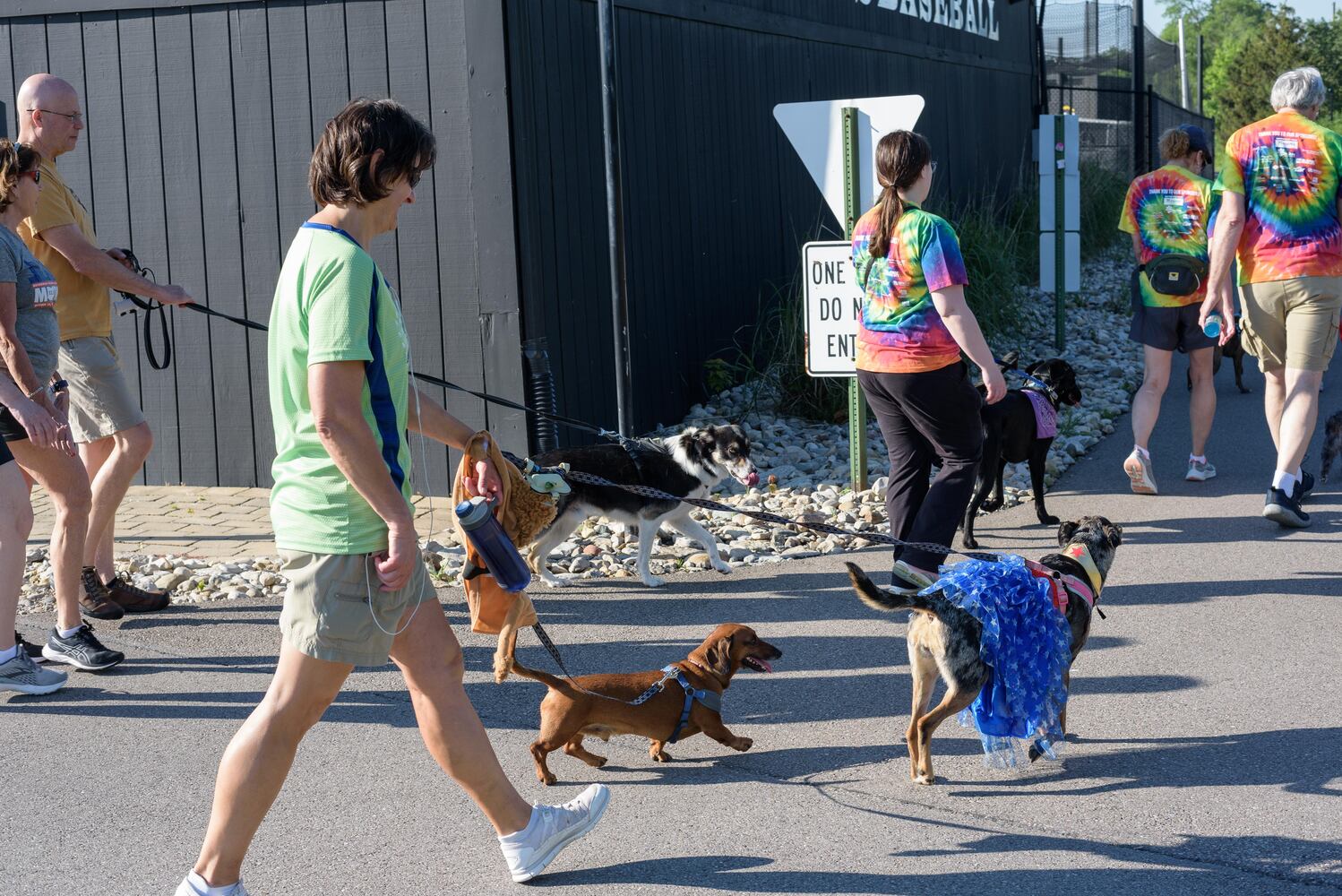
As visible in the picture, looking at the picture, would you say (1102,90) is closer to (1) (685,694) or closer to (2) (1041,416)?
(2) (1041,416)

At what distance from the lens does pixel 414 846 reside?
3.92 m

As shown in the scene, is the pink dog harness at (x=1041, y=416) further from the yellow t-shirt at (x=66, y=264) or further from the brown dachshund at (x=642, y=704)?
the yellow t-shirt at (x=66, y=264)

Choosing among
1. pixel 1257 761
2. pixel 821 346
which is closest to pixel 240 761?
pixel 1257 761

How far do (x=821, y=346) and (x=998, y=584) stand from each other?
12.8 feet

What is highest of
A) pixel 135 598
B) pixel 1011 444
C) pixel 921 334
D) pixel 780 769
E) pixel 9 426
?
pixel 921 334

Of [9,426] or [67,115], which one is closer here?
[9,426]

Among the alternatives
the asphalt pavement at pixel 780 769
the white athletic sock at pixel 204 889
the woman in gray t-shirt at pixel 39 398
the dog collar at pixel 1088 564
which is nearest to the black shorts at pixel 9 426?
the woman in gray t-shirt at pixel 39 398

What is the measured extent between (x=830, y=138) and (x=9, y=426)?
461 cm

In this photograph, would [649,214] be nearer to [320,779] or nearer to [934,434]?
[934,434]

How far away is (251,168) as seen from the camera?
854 cm

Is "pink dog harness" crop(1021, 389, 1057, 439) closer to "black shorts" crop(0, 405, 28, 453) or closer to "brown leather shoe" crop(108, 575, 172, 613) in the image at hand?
"brown leather shoe" crop(108, 575, 172, 613)

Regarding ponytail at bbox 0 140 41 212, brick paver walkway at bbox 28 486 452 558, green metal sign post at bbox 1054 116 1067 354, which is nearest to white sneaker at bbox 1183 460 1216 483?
green metal sign post at bbox 1054 116 1067 354

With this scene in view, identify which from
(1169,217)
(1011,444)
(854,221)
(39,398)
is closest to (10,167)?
(39,398)

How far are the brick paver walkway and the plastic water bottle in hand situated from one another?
4.10 m
